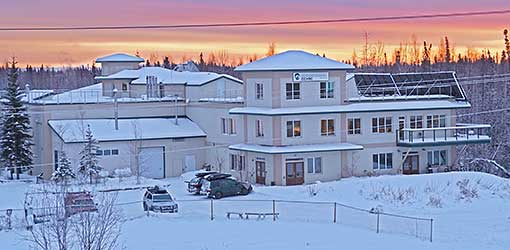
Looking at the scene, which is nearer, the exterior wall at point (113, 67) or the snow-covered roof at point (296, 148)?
the snow-covered roof at point (296, 148)

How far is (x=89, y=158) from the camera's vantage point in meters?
49.6

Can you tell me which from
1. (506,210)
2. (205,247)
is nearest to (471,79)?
(506,210)

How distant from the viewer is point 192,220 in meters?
36.3

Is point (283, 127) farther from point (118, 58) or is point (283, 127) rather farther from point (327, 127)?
point (118, 58)

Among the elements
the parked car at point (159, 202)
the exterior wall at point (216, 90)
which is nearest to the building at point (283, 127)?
the exterior wall at point (216, 90)

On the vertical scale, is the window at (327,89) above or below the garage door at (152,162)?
above

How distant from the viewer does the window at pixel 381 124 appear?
2039 inches

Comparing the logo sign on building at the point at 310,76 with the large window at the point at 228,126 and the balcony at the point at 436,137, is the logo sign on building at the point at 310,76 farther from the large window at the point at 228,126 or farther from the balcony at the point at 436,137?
the balcony at the point at 436,137

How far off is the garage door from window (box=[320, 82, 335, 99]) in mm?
10831

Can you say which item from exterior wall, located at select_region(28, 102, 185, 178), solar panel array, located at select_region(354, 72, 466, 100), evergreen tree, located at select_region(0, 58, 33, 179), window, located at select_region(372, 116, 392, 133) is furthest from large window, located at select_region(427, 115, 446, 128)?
evergreen tree, located at select_region(0, 58, 33, 179)

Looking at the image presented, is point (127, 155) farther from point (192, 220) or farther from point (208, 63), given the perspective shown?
point (208, 63)

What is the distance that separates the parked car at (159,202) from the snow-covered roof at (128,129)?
13.1m

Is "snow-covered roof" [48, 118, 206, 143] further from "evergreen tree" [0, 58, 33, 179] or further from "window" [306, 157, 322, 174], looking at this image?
"window" [306, 157, 322, 174]

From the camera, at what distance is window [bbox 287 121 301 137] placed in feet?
162
